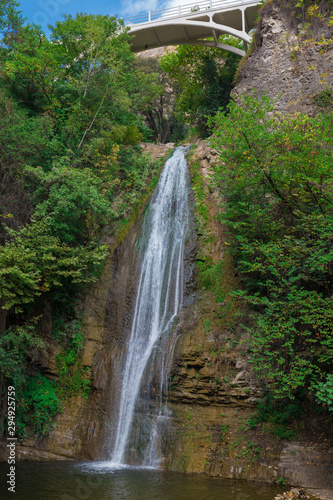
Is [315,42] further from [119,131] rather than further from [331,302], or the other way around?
[331,302]

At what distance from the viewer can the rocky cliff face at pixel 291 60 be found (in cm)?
1582

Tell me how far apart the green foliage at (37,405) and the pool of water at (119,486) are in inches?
56.5

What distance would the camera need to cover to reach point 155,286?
1346 cm

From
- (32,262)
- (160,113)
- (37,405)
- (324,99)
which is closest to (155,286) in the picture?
(32,262)

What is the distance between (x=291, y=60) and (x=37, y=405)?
17.5 m

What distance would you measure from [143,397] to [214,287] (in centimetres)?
415

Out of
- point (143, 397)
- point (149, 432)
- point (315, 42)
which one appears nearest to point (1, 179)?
point (143, 397)

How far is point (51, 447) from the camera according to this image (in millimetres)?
10484

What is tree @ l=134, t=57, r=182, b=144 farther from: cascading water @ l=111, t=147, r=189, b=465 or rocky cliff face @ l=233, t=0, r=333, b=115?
cascading water @ l=111, t=147, r=189, b=465

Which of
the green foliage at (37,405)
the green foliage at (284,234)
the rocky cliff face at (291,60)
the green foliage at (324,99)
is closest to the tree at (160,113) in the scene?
the rocky cliff face at (291,60)

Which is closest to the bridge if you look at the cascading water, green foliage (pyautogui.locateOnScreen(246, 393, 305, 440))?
the cascading water

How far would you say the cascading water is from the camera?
10.8m

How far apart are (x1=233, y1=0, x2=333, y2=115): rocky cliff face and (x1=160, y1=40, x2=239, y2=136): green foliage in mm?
2722

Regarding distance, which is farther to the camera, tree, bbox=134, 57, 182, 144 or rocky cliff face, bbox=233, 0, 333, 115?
tree, bbox=134, 57, 182, 144
